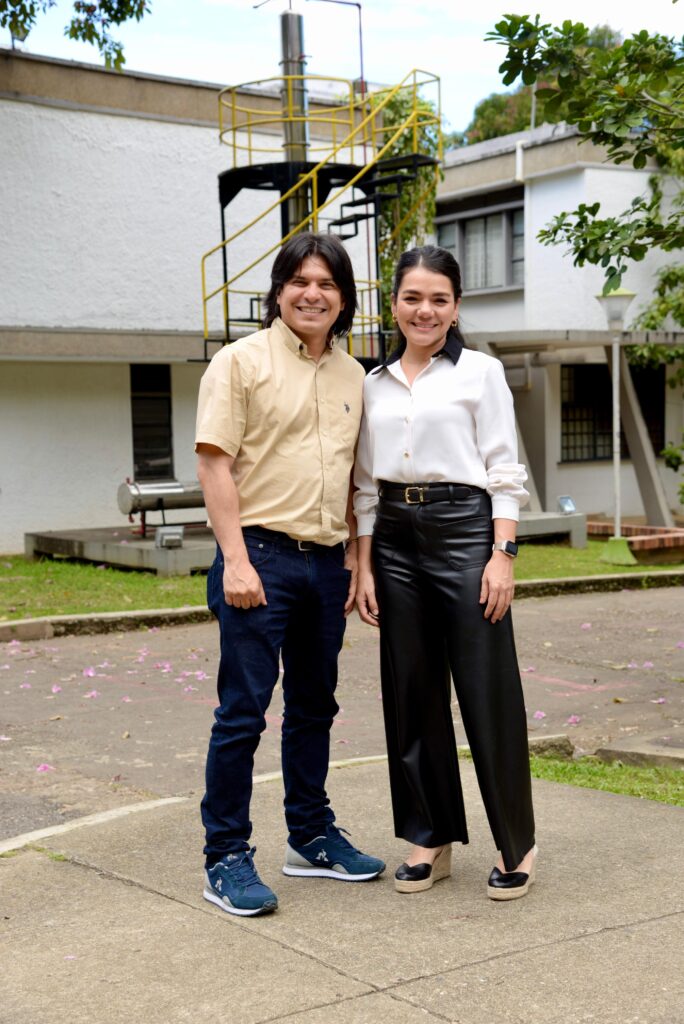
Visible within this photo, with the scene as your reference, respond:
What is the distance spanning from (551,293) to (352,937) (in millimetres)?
21595

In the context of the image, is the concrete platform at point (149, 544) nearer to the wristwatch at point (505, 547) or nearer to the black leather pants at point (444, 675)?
the black leather pants at point (444, 675)

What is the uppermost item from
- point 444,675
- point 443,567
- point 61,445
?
point 61,445

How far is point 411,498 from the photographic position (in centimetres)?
445

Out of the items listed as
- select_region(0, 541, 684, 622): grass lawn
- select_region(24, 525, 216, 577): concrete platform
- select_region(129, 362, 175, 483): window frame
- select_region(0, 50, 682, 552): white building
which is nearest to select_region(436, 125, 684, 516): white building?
select_region(0, 50, 682, 552): white building

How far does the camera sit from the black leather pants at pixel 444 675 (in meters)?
4.43

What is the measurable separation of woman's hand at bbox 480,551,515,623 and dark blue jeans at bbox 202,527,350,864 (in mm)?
491

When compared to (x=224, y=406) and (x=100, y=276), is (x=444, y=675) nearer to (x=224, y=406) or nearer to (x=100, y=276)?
(x=224, y=406)

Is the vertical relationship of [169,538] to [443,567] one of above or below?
below

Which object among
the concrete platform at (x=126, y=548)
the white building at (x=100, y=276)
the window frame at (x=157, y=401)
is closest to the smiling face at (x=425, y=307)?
the concrete platform at (x=126, y=548)

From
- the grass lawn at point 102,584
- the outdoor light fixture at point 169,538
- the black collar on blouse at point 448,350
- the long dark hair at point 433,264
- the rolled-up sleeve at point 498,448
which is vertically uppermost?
the long dark hair at point 433,264

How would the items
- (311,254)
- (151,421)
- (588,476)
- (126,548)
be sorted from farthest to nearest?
(588,476)
(151,421)
(126,548)
(311,254)

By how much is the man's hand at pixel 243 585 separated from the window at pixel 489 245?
21873mm

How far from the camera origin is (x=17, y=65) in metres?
17.7

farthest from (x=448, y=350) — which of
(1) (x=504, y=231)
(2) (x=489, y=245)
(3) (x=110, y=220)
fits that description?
(2) (x=489, y=245)
